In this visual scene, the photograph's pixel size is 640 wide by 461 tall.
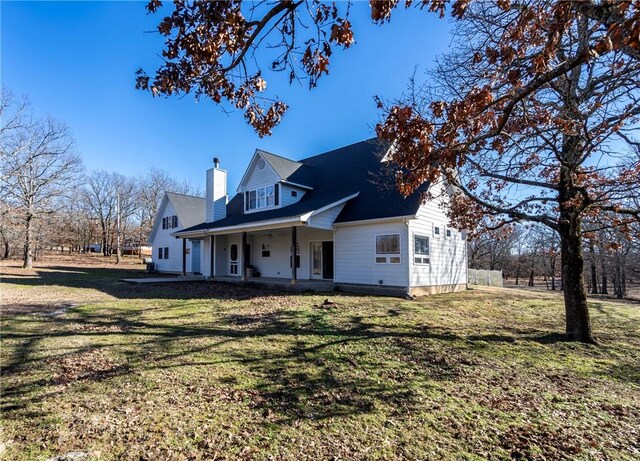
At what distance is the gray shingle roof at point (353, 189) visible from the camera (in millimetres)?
13375

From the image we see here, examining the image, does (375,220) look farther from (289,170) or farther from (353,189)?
(289,170)

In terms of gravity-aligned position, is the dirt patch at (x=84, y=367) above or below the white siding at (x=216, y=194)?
below

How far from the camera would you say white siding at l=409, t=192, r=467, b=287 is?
523 inches

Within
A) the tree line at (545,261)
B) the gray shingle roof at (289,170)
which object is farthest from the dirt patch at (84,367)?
the tree line at (545,261)

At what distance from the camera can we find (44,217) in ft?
84.4

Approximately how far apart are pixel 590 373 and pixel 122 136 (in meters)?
16.0

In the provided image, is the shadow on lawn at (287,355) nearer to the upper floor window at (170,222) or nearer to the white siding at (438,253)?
the white siding at (438,253)

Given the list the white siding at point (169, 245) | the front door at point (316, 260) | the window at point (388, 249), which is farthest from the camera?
the white siding at point (169, 245)

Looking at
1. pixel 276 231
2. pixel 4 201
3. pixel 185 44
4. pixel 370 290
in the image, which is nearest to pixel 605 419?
pixel 185 44

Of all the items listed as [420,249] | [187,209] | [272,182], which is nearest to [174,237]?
[187,209]

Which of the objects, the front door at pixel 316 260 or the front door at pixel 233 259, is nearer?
the front door at pixel 316 260

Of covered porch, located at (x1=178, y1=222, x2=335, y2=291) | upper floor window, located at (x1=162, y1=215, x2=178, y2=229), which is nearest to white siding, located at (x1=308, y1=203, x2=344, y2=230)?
covered porch, located at (x1=178, y1=222, x2=335, y2=291)

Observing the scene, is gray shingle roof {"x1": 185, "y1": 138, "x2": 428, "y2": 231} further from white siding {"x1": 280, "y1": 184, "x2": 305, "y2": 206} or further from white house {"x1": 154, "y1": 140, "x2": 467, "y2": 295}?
white siding {"x1": 280, "y1": 184, "x2": 305, "y2": 206}

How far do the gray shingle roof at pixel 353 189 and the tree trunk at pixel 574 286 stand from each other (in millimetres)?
4590
